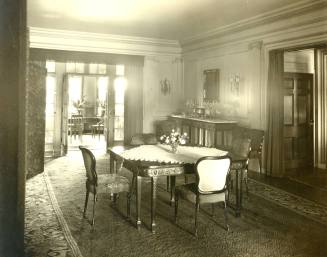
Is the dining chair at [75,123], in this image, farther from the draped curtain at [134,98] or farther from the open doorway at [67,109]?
the draped curtain at [134,98]

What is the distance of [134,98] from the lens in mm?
8758

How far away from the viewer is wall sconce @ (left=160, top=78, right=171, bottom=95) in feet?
30.0

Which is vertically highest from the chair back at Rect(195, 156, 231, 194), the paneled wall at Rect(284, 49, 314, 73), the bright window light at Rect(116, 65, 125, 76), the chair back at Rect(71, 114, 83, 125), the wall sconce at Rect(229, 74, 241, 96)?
the bright window light at Rect(116, 65, 125, 76)

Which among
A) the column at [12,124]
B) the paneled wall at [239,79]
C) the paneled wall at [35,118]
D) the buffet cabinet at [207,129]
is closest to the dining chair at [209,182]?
the buffet cabinet at [207,129]

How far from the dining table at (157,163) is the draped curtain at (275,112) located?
2059 mm

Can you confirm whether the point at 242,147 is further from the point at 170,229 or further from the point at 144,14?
the point at 144,14

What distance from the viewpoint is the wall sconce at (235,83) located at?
7094 millimetres

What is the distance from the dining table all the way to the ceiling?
2.44 metres

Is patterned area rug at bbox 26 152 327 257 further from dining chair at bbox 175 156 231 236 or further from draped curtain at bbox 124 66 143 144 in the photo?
draped curtain at bbox 124 66 143 144

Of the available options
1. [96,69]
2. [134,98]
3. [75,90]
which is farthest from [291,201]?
[75,90]

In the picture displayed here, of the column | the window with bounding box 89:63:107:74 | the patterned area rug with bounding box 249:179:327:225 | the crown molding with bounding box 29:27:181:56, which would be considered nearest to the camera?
the column

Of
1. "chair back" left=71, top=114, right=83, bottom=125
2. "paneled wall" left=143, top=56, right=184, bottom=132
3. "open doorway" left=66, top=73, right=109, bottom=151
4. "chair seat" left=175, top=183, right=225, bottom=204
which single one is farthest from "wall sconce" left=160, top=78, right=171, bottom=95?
"chair seat" left=175, top=183, right=225, bottom=204

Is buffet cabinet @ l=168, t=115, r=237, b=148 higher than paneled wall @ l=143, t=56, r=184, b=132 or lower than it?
lower

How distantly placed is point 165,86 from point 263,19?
368cm
